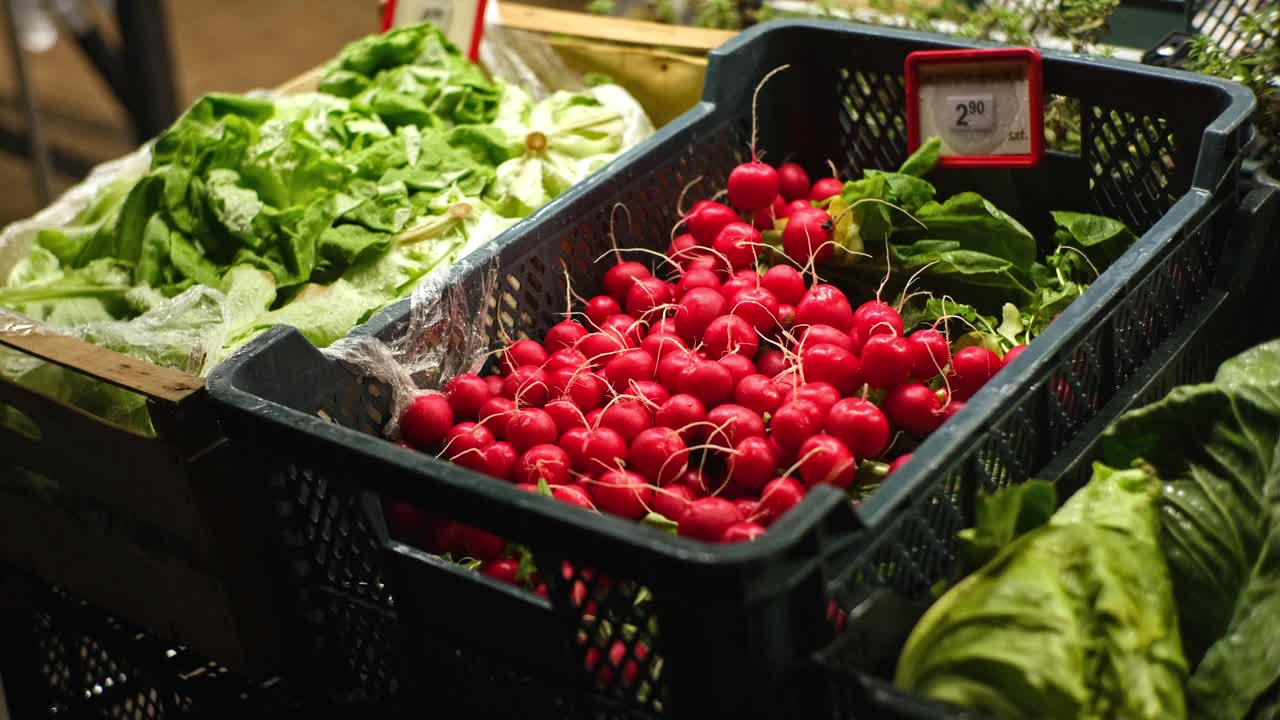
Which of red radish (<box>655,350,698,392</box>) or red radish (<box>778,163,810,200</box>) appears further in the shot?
red radish (<box>778,163,810,200</box>)

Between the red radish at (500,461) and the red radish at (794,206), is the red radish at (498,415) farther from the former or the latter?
the red radish at (794,206)

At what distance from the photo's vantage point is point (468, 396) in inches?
62.8

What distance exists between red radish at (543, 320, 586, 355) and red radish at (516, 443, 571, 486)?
270 mm

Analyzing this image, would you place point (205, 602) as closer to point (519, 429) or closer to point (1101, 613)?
point (519, 429)

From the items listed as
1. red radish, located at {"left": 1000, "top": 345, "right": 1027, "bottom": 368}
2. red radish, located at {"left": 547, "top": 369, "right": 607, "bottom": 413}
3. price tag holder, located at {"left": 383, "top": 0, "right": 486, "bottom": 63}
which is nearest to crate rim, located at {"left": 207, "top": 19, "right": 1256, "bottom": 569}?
red radish, located at {"left": 1000, "top": 345, "right": 1027, "bottom": 368}

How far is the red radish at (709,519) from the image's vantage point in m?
1.24

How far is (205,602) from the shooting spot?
61.6 inches

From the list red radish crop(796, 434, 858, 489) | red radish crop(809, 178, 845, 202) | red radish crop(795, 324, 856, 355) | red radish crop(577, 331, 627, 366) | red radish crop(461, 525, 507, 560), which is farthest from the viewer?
red radish crop(809, 178, 845, 202)

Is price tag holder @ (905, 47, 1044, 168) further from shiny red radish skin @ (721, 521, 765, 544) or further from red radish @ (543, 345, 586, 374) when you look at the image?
shiny red radish skin @ (721, 521, 765, 544)

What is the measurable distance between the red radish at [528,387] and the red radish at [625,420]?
14 cm

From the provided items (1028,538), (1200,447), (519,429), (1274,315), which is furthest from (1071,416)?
(519,429)

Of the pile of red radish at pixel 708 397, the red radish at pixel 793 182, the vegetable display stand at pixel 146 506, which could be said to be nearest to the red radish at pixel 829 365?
the pile of red radish at pixel 708 397

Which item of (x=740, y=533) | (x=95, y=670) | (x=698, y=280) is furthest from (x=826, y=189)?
(x=95, y=670)

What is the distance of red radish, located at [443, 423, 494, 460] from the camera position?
1507 mm
